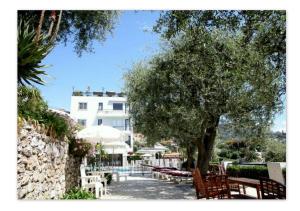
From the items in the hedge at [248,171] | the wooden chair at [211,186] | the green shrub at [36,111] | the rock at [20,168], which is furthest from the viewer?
the hedge at [248,171]

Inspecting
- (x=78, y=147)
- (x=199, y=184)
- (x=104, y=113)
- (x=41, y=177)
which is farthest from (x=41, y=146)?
(x=104, y=113)

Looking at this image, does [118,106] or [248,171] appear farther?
[248,171]

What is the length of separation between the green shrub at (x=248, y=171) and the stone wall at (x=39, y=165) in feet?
24.2

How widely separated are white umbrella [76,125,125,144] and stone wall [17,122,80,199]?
3493 millimetres

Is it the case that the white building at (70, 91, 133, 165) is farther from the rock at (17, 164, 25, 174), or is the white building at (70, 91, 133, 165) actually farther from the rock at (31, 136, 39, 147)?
the rock at (17, 164, 25, 174)

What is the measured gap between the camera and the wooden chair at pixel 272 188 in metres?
5.98

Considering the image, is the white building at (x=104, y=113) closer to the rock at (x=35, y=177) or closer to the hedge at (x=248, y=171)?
the hedge at (x=248, y=171)

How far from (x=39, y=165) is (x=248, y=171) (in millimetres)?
Result: 9216

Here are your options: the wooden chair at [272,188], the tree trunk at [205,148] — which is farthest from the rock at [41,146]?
the tree trunk at [205,148]

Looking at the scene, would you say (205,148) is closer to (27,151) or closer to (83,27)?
(83,27)

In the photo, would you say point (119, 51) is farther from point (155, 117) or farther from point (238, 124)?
point (238, 124)

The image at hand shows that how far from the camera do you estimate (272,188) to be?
6.11m

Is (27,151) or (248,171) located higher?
(27,151)
